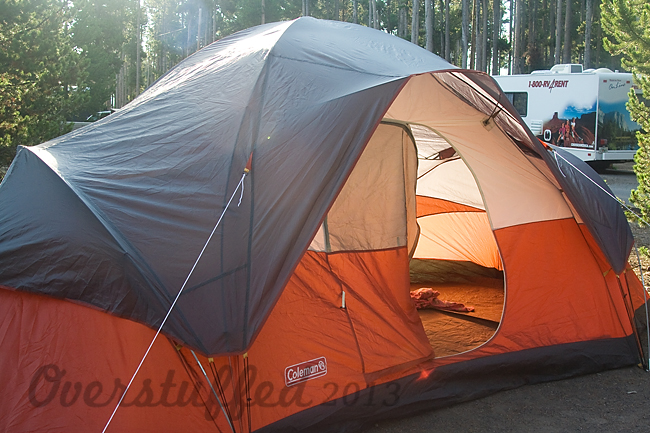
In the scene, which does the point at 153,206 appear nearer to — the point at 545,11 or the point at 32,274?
the point at 32,274

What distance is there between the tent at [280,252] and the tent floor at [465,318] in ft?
0.24

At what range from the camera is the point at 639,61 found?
7566 mm

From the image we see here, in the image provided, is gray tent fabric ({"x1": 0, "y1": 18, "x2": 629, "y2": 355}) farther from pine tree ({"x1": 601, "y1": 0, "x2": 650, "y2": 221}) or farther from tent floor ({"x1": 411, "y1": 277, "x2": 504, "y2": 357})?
pine tree ({"x1": 601, "y1": 0, "x2": 650, "y2": 221})

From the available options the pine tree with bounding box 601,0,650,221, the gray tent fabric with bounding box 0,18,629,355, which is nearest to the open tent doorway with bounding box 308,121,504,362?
the gray tent fabric with bounding box 0,18,629,355

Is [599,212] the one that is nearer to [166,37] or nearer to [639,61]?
[639,61]

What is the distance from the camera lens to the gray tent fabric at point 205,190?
3045 mm

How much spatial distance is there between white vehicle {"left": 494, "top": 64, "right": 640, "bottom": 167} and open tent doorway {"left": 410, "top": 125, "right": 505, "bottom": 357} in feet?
31.8

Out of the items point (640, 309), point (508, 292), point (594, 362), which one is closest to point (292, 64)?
point (508, 292)

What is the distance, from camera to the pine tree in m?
7.25

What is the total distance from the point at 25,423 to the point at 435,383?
7.82ft

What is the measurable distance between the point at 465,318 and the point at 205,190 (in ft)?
9.76

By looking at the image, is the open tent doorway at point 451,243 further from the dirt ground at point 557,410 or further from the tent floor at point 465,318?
the dirt ground at point 557,410

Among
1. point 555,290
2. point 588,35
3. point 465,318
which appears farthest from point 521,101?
point 588,35

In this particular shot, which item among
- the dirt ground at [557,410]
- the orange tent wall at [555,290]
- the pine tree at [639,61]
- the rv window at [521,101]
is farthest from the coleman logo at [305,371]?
the rv window at [521,101]
